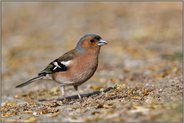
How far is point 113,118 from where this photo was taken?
7.39 m

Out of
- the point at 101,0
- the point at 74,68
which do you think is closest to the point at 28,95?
the point at 74,68

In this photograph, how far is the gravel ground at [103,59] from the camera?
8.27 meters

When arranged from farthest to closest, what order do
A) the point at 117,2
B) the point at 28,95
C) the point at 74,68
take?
the point at 117,2 → the point at 28,95 → the point at 74,68

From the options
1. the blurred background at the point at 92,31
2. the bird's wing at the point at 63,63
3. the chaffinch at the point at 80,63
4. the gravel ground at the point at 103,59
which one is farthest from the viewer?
the blurred background at the point at 92,31

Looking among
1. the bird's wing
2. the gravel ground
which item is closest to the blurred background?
the gravel ground

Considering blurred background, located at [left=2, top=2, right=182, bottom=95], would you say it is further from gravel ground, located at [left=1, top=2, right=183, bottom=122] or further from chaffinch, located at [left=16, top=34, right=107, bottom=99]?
chaffinch, located at [left=16, top=34, right=107, bottom=99]

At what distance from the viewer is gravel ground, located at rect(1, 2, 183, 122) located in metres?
8.27

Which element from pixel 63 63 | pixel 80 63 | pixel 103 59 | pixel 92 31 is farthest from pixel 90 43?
pixel 92 31

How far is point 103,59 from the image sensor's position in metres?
15.5

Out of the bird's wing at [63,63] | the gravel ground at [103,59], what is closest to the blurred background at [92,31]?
Answer: the gravel ground at [103,59]

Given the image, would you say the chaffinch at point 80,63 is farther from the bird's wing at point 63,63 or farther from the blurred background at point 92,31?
the blurred background at point 92,31

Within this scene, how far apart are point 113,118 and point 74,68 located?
2746mm

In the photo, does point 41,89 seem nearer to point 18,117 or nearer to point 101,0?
point 18,117

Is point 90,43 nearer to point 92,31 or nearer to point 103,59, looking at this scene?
point 103,59
